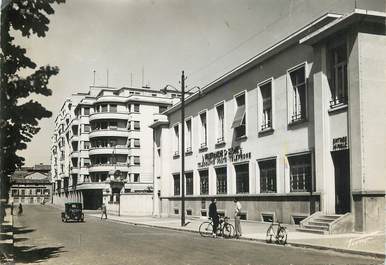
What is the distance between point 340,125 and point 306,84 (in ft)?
12.2

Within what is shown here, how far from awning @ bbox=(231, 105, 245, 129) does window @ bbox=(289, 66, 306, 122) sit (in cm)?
579

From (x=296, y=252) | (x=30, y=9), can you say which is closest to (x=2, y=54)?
(x=30, y=9)

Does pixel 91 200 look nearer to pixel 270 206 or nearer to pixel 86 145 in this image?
pixel 86 145

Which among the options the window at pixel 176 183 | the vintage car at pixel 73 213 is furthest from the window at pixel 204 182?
the vintage car at pixel 73 213

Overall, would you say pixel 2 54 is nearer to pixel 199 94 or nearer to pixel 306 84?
pixel 306 84

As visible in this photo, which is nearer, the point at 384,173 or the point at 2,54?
the point at 2,54

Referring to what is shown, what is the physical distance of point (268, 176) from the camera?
28.1 m

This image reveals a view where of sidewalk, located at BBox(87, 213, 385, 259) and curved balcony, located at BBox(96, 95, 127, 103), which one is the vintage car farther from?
curved balcony, located at BBox(96, 95, 127, 103)

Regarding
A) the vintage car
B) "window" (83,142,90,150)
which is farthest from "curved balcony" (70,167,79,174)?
the vintage car

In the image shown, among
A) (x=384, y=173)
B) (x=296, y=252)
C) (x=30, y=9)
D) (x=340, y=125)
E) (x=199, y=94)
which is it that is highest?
(x=199, y=94)

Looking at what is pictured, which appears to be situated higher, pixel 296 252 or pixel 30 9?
pixel 30 9

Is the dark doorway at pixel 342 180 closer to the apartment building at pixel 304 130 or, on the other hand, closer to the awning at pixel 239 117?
the apartment building at pixel 304 130

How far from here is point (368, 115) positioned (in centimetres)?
1991

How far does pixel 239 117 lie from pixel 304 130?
7612 millimetres
